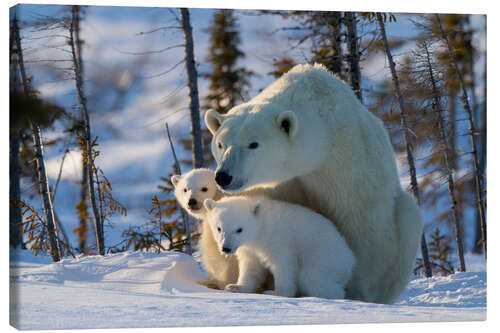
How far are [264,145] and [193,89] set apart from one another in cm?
205

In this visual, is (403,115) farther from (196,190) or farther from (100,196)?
(100,196)

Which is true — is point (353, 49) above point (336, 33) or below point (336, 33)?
below

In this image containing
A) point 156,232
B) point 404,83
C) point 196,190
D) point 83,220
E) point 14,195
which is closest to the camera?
point 14,195

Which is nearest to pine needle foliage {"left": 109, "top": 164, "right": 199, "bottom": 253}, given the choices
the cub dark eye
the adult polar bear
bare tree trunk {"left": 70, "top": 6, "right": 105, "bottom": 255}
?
bare tree trunk {"left": 70, "top": 6, "right": 105, "bottom": 255}

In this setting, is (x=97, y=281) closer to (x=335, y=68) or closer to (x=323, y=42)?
(x=323, y=42)

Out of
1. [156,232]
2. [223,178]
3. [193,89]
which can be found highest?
[193,89]

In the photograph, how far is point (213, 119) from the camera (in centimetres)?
431

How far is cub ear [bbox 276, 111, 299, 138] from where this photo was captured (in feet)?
13.0

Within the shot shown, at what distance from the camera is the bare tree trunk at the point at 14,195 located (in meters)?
4.15

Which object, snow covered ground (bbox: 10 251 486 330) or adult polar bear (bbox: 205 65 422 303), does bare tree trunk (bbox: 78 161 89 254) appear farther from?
adult polar bear (bbox: 205 65 422 303)

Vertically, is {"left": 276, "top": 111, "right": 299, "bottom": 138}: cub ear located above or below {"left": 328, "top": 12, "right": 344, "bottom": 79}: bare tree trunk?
below

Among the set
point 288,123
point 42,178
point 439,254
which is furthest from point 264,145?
point 439,254

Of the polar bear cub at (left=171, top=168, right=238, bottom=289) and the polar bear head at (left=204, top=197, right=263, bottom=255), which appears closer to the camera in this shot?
the polar bear head at (left=204, top=197, right=263, bottom=255)

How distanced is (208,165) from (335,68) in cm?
186
